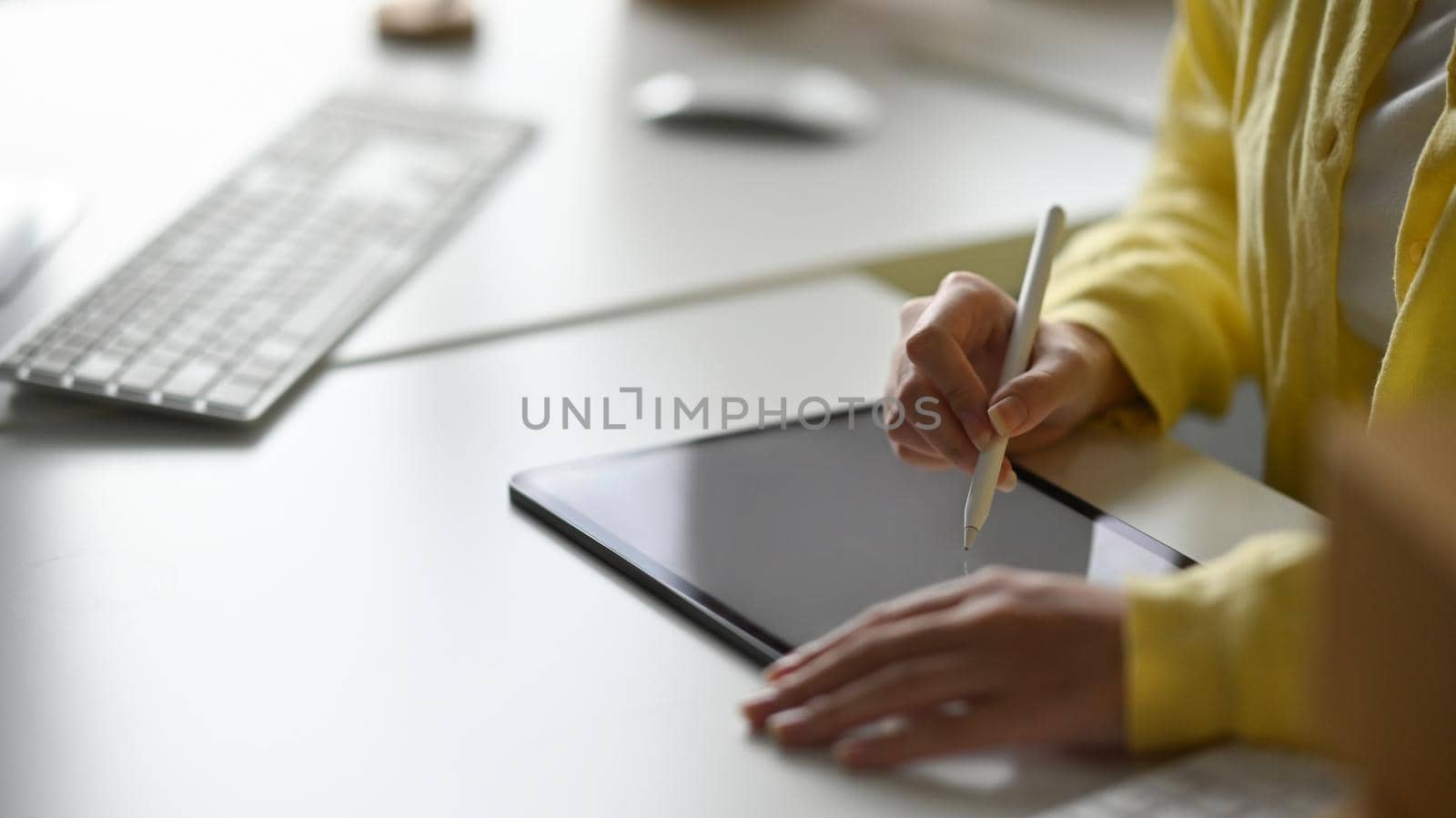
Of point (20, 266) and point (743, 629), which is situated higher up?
point (20, 266)

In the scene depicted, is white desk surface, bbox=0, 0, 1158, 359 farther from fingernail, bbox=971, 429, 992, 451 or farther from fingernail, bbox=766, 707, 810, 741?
fingernail, bbox=766, 707, 810, 741

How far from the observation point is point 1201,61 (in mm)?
958

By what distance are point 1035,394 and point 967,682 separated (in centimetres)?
22

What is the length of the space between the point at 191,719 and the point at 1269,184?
1.97 feet

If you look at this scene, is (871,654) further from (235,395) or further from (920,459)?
(235,395)

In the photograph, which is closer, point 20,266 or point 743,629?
point 743,629

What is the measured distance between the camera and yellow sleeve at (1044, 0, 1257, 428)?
844 millimetres

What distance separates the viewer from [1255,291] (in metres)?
0.89

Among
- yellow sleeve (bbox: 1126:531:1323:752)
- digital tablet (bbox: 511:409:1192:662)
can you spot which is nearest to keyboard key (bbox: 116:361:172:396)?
digital tablet (bbox: 511:409:1192:662)

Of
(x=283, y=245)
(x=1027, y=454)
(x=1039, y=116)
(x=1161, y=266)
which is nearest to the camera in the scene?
(x=1027, y=454)

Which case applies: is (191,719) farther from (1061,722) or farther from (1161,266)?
(1161,266)

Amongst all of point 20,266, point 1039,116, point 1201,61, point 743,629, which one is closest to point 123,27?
point 20,266

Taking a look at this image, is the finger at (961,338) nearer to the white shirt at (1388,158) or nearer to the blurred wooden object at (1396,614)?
the white shirt at (1388,158)

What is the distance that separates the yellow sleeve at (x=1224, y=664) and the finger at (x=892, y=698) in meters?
0.06
